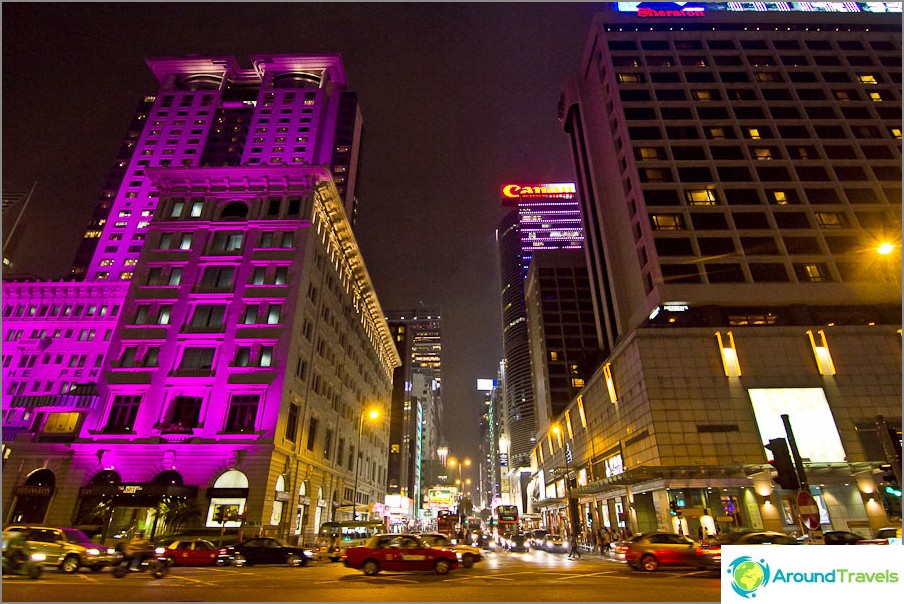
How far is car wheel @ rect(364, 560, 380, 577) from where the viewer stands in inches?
781

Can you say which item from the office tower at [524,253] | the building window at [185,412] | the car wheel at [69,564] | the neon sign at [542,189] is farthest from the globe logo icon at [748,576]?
the neon sign at [542,189]

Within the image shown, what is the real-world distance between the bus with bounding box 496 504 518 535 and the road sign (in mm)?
53347

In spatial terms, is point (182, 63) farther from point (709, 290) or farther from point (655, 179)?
point (709, 290)

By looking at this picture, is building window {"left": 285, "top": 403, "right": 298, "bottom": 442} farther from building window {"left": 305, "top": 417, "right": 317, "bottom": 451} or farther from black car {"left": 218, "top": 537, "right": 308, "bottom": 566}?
black car {"left": 218, "top": 537, "right": 308, "bottom": 566}

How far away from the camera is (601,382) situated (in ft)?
184

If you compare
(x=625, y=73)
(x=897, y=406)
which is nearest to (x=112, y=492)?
(x=897, y=406)

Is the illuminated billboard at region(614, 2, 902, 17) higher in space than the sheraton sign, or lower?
higher

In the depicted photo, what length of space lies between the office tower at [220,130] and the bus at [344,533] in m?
70.5

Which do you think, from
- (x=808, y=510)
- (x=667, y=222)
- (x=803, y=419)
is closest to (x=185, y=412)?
(x=808, y=510)

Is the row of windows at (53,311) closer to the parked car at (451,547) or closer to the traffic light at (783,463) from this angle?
the parked car at (451,547)

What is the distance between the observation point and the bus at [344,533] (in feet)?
110

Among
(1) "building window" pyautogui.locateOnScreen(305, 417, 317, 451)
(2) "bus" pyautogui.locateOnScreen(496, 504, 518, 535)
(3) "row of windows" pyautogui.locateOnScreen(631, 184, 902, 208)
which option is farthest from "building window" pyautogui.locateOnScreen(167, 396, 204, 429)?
(3) "row of windows" pyautogui.locateOnScreen(631, 184, 902, 208)

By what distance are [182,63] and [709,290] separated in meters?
124

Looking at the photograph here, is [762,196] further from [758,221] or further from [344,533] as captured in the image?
[344,533]
